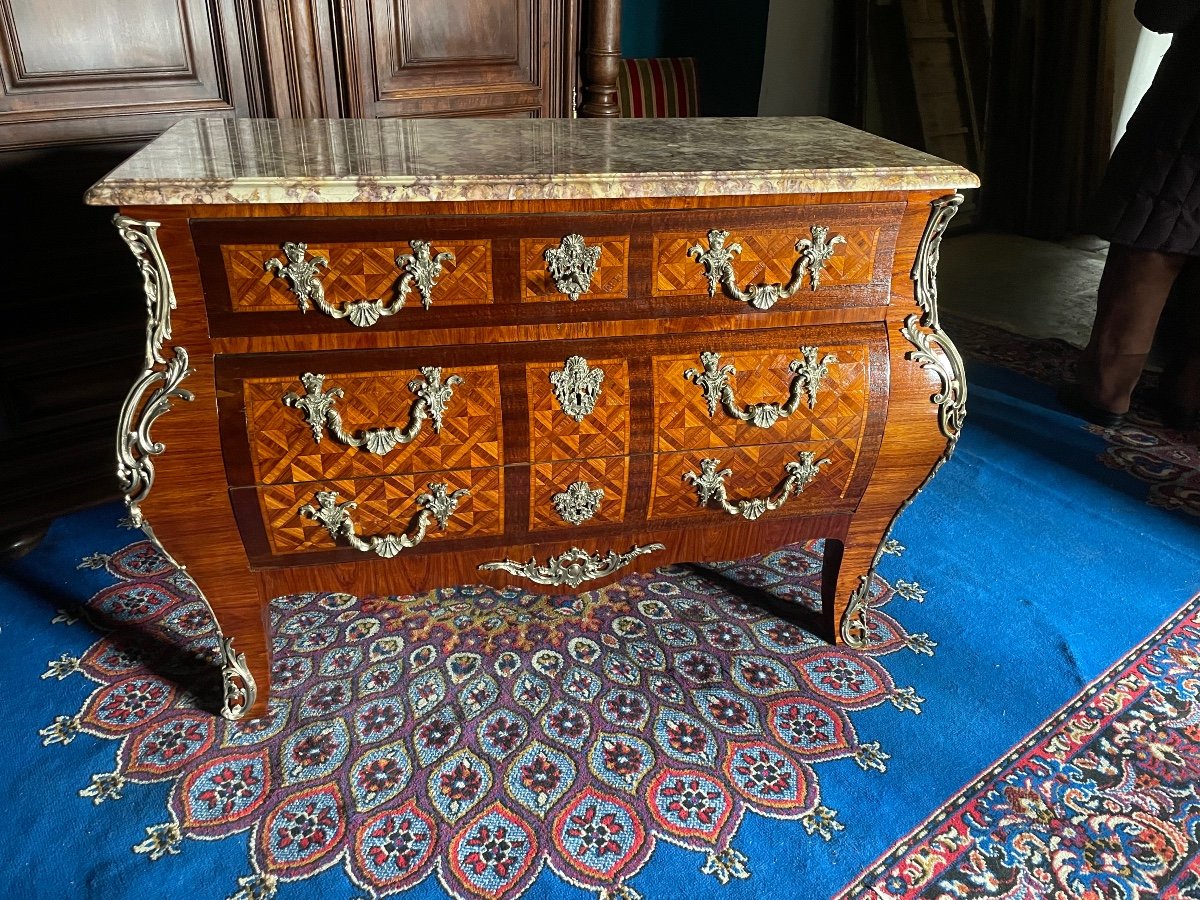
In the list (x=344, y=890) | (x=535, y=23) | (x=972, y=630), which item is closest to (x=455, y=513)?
(x=344, y=890)

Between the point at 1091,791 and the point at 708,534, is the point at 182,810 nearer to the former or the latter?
the point at 708,534

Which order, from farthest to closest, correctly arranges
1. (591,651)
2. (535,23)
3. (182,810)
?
1. (535,23)
2. (591,651)
3. (182,810)

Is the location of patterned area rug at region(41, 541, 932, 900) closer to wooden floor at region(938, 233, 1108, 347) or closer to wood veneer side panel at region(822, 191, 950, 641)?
wood veneer side panel at region(822, 191, 950, 641)

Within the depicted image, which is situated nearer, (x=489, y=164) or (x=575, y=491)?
(x=489, y=164)

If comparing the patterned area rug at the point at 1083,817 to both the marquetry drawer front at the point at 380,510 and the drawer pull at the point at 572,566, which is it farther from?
the marquetry drawer front at the point at 380,510

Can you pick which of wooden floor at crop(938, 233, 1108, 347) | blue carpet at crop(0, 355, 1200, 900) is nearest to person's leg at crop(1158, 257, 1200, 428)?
blue carpet at crop(0, 355, 1200, 900)

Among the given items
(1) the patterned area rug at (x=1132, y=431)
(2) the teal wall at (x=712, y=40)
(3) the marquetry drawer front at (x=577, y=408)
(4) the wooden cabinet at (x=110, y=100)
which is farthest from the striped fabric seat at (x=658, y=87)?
(3) the marquetry drawer front at (x=577, y=408)

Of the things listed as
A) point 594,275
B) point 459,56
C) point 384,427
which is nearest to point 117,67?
point 459,56

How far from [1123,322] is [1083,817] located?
5.53 ft

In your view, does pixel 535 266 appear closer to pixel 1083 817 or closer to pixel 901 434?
pixel 901 434

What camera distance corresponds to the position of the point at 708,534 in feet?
5.31

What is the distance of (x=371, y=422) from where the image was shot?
4.47ft

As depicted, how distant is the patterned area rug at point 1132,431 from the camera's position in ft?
7.95

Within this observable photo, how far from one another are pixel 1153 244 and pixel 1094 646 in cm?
126
